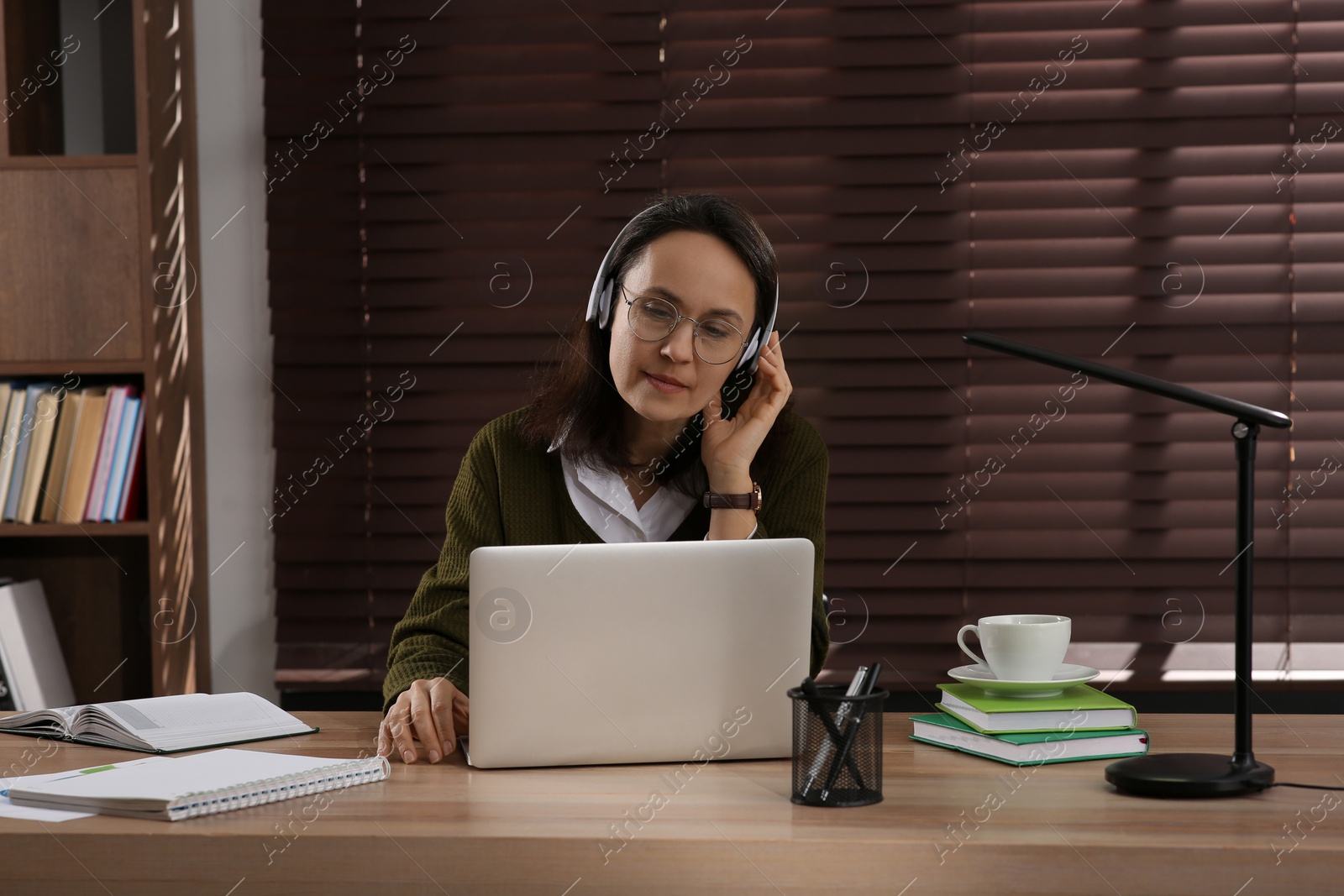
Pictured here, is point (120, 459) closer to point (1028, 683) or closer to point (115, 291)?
point (115, 291)

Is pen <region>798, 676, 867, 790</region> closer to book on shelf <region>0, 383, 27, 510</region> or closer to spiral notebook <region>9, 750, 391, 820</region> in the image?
spiral notebook <region>9, 750, 391, 820</region>

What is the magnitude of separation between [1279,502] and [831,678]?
0.94m

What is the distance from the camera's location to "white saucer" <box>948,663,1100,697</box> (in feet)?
3.88

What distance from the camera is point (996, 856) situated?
2.86 feet

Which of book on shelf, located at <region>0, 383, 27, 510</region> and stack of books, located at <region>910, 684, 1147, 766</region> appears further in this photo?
book on shelf, located at <region>0, 383, 27, 510</region>

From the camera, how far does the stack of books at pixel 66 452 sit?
2.16 m

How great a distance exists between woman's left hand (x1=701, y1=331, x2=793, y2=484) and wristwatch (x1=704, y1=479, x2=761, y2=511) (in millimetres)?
31

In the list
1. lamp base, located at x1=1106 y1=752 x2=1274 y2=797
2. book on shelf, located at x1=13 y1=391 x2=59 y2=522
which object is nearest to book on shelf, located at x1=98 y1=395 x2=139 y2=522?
book on shelf, located at x1=13 y1=391 x2=59 y2=522

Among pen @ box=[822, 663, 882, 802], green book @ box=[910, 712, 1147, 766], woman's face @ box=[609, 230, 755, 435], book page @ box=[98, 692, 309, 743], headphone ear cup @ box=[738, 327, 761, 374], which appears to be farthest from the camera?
headphone ear cup @ box=[738, 327, 761, 374]

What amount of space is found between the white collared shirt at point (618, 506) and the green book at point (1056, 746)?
582 millimetres

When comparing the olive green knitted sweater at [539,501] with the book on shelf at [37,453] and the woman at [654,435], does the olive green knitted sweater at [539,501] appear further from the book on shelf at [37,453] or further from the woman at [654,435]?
the book on shelf at [37,453]

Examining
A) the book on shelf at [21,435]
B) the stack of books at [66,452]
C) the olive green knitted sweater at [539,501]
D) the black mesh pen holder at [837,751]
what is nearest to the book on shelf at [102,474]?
the stack of books at [66,452]

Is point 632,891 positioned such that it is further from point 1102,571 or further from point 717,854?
point 1102,571

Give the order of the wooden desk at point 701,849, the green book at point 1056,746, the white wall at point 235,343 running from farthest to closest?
the white wall at point 235,343 → the green book at point 1056,746 → the wooden desk at point 701,849
